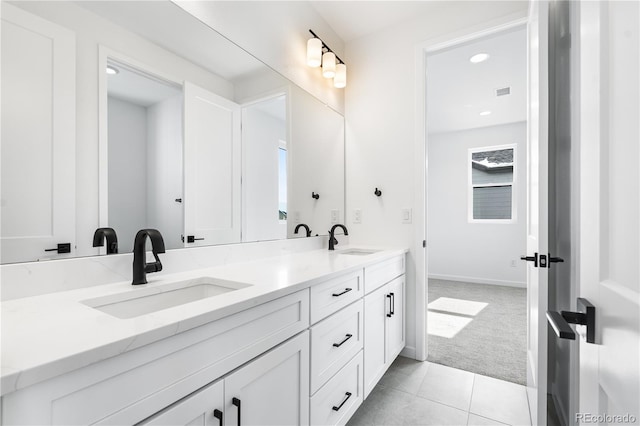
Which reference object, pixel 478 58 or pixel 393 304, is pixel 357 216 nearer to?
pixel 393 304

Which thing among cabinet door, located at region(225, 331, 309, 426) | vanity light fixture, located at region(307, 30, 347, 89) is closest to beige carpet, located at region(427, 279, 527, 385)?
cabinet door, located at region(225, 331, 309, 426)

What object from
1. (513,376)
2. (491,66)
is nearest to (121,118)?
(513,376)

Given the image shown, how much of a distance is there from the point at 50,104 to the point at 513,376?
9.40 ft

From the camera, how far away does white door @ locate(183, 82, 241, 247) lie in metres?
1.41

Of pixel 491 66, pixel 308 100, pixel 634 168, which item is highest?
pixel 491 66

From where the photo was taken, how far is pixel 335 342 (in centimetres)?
138

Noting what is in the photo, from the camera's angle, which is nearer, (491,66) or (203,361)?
(203,361)

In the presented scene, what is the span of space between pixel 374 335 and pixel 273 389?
939mm

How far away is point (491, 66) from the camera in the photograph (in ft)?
9.91

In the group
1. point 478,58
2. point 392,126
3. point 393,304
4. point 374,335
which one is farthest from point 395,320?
point 478,58

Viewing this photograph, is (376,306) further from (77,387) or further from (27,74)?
(27,74)

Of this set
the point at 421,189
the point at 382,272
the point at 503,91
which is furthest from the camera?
the point at 503,91

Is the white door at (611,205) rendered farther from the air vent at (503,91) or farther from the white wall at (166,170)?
the air vent at (503,91)

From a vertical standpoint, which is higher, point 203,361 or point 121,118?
point 121,118
